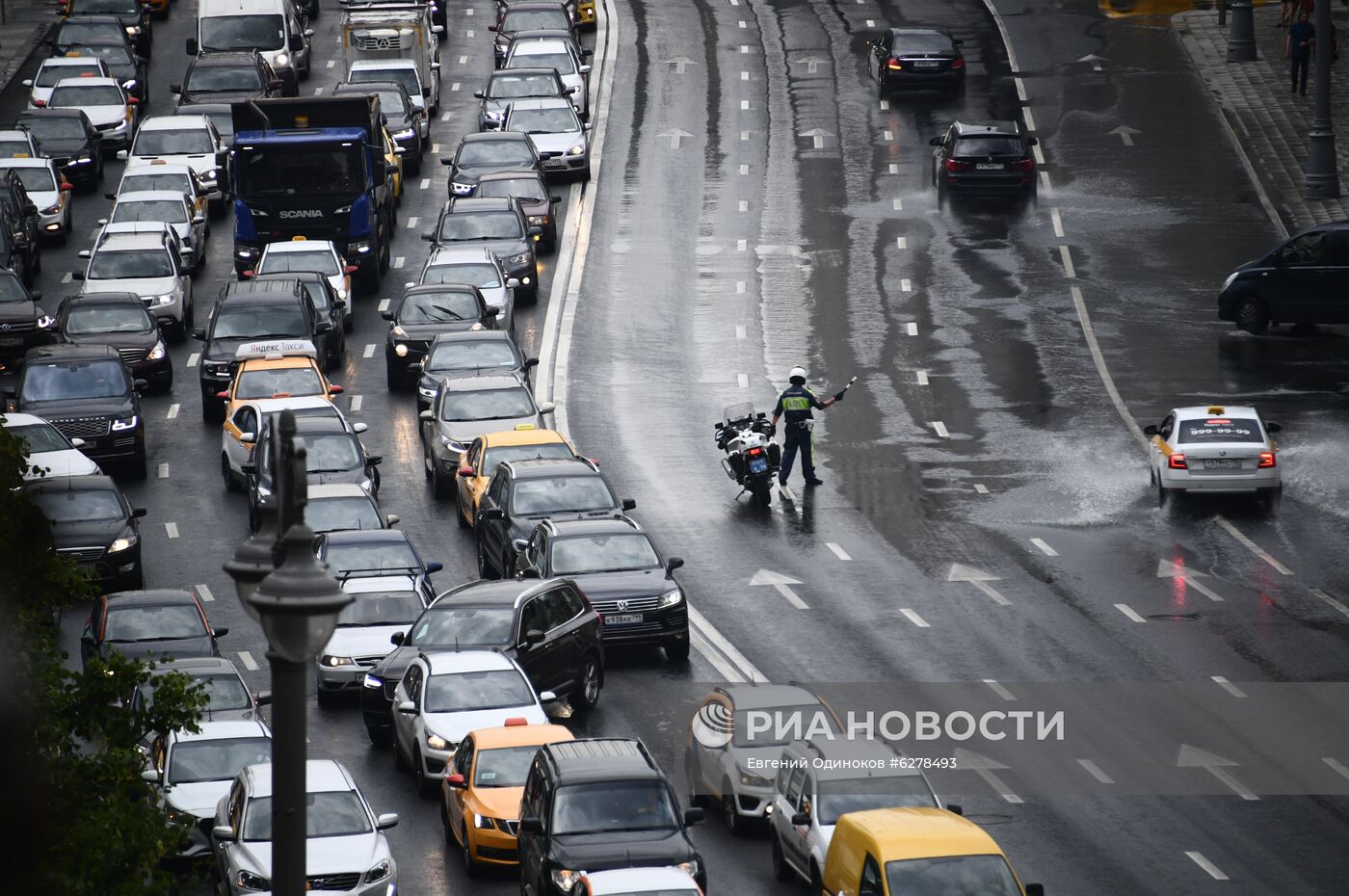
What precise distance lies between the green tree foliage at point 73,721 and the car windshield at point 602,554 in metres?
12.0

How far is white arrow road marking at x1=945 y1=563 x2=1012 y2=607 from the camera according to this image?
97.8 feet

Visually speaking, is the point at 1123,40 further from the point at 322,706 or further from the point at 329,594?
the point at 329,594

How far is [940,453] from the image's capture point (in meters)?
36.4

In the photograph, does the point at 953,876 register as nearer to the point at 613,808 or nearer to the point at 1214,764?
the point at 613,808

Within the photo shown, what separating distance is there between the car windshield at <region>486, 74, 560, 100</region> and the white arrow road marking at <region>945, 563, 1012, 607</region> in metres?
28.7

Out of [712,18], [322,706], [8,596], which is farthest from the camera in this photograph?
[712,18]

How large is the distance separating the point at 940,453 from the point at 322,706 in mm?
12870

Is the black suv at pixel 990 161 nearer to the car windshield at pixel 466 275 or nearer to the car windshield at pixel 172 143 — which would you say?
the car windshield at pixel 466 275

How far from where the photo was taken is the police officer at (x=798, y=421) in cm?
3400

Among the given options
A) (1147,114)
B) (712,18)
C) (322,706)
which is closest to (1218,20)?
(1147,114)

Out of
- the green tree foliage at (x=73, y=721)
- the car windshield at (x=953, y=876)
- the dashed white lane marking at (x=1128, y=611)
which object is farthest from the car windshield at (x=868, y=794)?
the dashed white lane marking at (x=1128, y=611)

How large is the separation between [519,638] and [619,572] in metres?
2.68

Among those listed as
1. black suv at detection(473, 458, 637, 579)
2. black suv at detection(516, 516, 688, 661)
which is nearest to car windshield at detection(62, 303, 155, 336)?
black suv at detection(473, 458, 637, 579)

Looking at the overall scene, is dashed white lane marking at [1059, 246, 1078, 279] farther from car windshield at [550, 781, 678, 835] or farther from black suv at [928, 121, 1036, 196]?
car windshield at [550, 781, 678, 835]
